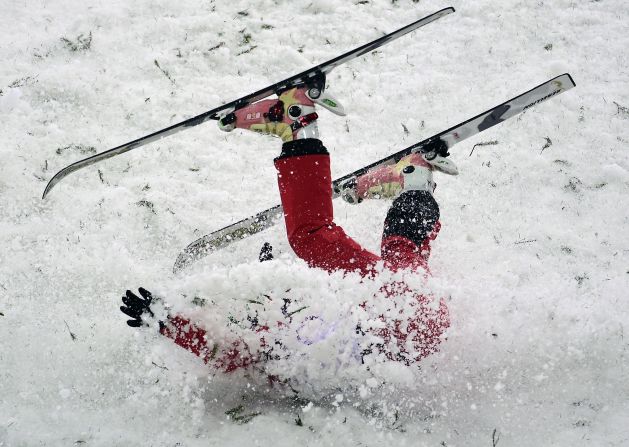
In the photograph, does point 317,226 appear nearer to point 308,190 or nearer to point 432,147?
point 308,190

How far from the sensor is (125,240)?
335 cm

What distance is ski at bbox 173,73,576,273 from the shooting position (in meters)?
2.89

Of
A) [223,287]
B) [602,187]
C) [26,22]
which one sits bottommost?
[602,187]

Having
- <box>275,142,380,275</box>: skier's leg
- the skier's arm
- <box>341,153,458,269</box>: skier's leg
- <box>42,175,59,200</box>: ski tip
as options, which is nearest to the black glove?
the skier's arm

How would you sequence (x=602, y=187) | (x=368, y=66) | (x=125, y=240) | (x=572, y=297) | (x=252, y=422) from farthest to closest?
(x=368, y=66), (x=602, y=187), (x=125, y=240), (x=572, y=297), (x=252, y=422)

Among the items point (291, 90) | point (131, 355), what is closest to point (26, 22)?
point (291, 90)

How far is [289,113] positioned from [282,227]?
3.11 feet

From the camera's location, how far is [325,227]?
2.76 metres

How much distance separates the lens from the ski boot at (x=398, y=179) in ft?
10.5

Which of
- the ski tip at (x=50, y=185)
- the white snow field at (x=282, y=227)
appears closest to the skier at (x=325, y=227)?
the white snow field at (x=282, y=227)

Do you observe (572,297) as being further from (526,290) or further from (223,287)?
(223,287)

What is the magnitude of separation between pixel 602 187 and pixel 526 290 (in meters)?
1.32

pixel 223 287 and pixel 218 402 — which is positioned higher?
pixel 223 287

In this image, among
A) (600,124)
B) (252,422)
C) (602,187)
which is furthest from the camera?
(600,124)
